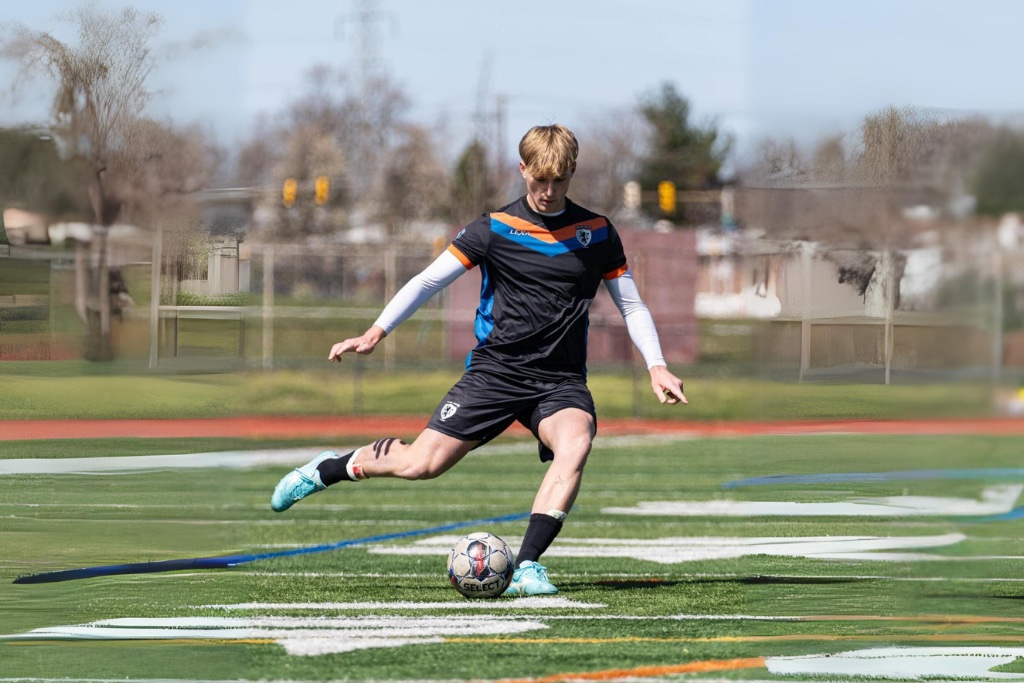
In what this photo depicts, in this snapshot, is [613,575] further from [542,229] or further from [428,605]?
[542,229]

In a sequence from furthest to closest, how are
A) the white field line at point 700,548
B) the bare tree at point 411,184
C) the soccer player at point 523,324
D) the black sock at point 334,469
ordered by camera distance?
the bare tree at point 411,184 → the white field line at point 700,548 → the black sock at point 334,469 → the soccer player at point 523,324

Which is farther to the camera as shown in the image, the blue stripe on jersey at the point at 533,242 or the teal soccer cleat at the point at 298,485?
the teal soccer cleat at the point at 298,485

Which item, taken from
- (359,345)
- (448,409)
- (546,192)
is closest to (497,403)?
(448,409)

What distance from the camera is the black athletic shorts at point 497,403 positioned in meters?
5.97

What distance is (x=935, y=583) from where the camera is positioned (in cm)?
546

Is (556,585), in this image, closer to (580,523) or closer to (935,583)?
(935,583)

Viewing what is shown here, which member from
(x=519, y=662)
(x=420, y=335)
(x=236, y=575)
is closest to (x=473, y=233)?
(x=236, y=575)

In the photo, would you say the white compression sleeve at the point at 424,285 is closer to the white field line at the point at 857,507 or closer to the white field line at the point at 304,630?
the white field line at the point at 304,630

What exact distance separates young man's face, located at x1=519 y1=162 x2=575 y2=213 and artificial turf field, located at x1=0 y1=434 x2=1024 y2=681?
158cm

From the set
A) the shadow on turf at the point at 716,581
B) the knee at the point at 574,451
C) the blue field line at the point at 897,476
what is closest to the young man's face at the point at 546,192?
the knee at the point at 574,451

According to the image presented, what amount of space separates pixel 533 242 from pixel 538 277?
0.15 metres

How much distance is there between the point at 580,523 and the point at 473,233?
3.19 meters

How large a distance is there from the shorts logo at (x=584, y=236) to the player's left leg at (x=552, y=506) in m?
0.77

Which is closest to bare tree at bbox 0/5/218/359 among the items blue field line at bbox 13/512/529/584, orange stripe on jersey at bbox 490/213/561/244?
blue field line at bbox 13/512/529/584
